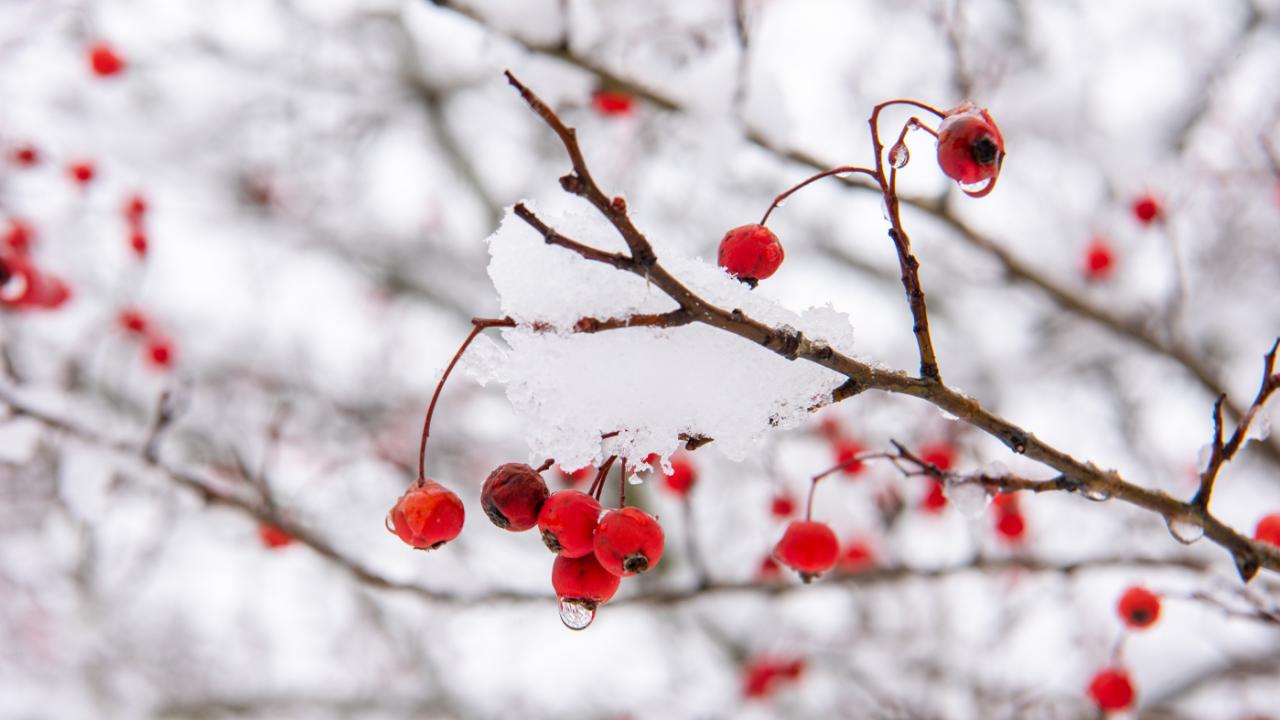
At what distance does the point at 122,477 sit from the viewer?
9.55 feet

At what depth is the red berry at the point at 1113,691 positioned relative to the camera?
8.36 ft

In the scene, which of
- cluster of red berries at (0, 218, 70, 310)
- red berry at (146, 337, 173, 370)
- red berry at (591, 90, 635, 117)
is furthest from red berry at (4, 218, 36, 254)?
red berry at (591, 90, 635, 117)

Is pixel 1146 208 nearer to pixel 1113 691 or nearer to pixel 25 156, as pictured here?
pixel 1113 691

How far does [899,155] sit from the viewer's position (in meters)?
1.27

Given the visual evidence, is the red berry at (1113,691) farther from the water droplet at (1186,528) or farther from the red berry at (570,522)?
the red berry at (570,522)

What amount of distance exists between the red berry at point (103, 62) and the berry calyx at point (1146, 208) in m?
5.16

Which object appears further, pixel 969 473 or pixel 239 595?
pixel 239 595

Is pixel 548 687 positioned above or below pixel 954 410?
above

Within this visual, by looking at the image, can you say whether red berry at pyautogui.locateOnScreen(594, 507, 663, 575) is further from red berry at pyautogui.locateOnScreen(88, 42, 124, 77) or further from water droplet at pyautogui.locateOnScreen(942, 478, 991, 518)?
red berry at pyautogui.locateOnScreen(88, 42, 124, 77)

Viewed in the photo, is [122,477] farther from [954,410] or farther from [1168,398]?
[1168,398]

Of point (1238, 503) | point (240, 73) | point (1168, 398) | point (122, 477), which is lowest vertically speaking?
point (122, 477)

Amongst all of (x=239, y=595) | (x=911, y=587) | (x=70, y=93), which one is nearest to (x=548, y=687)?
(x=239, y=595)

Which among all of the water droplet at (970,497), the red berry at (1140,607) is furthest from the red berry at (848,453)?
the water droplet at (970,497)

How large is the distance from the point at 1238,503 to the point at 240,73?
9.20 meters
